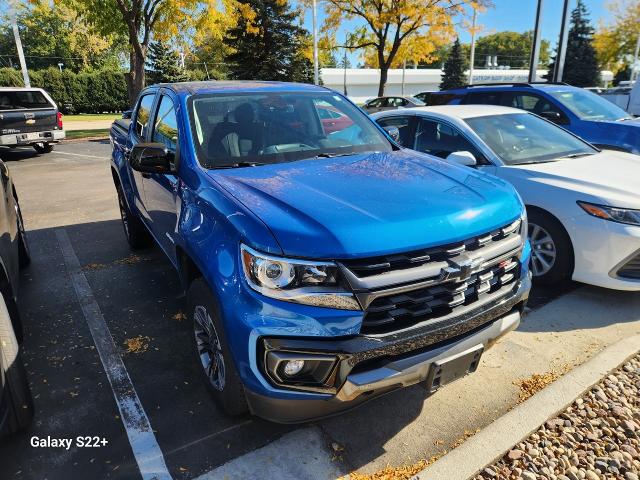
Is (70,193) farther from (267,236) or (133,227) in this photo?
(267,236)

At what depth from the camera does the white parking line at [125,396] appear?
95.6 inches

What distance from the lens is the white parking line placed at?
2428 mm

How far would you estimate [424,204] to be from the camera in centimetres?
236

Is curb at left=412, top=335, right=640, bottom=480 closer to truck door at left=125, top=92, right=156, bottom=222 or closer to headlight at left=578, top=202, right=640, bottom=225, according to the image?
headlight at left=578, top=202, right=640, bottom=225

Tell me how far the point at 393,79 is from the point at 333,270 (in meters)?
61.5

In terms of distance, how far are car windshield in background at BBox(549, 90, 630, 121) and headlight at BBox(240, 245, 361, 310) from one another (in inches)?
255

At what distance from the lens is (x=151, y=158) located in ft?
10.0

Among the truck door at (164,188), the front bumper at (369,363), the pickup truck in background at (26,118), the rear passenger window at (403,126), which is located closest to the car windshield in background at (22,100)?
the pickup truck in background at (26,118)

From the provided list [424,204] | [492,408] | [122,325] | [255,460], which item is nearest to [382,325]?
[424,204]

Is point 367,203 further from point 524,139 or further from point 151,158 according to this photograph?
point 524,139

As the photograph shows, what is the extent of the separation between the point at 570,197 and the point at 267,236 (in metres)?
2.98

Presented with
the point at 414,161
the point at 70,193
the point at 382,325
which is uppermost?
the point at 414,161

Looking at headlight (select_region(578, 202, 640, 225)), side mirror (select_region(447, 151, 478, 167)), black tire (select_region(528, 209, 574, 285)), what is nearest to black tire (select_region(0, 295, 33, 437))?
side mirror (select_region(447, 151, 478, 167))

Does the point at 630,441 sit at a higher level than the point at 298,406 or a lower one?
lower
